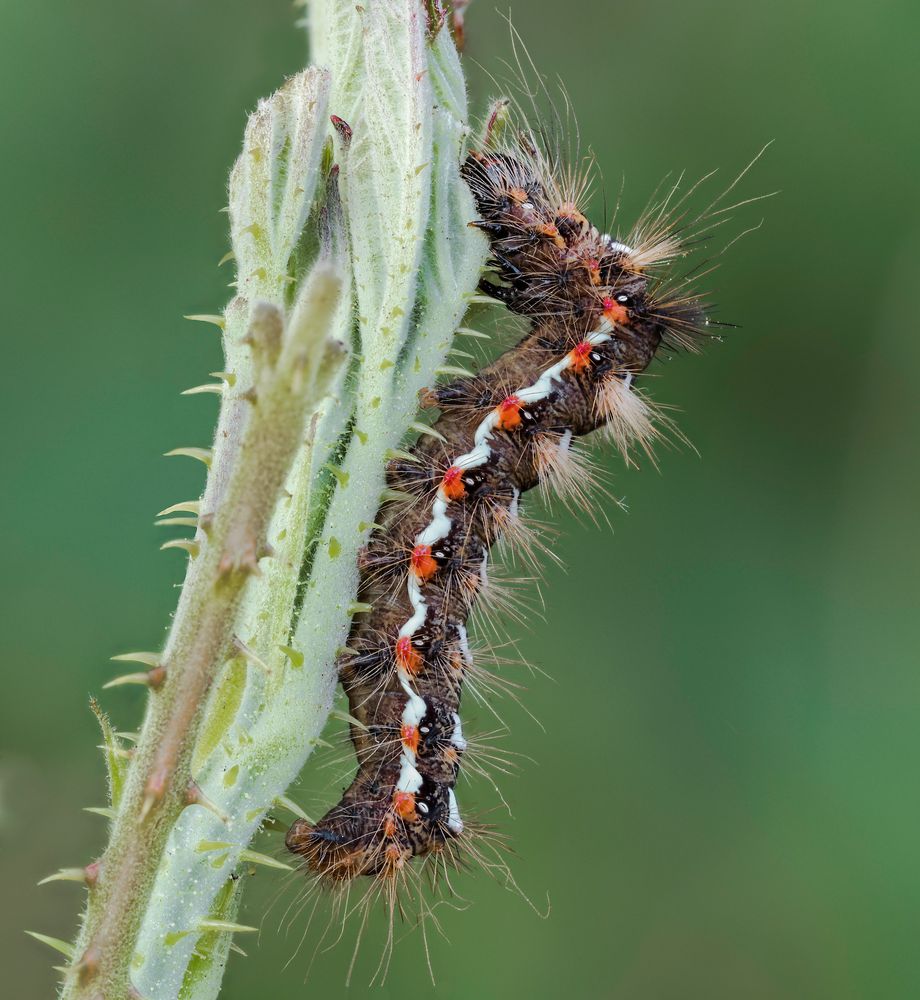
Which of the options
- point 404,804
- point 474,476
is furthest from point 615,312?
point 404,804

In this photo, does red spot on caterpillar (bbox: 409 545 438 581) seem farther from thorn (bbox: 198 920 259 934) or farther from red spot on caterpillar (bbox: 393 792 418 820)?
thorn (bbox: 198 920 259 934)

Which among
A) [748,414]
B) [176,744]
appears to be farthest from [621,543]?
[176,744]

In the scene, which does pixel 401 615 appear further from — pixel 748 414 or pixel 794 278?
pixel 794 278

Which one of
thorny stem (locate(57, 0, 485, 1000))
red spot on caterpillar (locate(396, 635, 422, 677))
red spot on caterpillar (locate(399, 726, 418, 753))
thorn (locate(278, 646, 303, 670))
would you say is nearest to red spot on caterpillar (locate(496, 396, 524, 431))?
thorny stem (locate(57, 0, 485, 1000))

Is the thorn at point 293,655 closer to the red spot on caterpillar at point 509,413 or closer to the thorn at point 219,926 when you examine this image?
the thorn at point 219,926

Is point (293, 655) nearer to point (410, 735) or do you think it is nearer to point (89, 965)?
point (89, 965)

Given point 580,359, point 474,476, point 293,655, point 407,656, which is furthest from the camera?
point 580,359

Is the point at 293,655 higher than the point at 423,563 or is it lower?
lower
